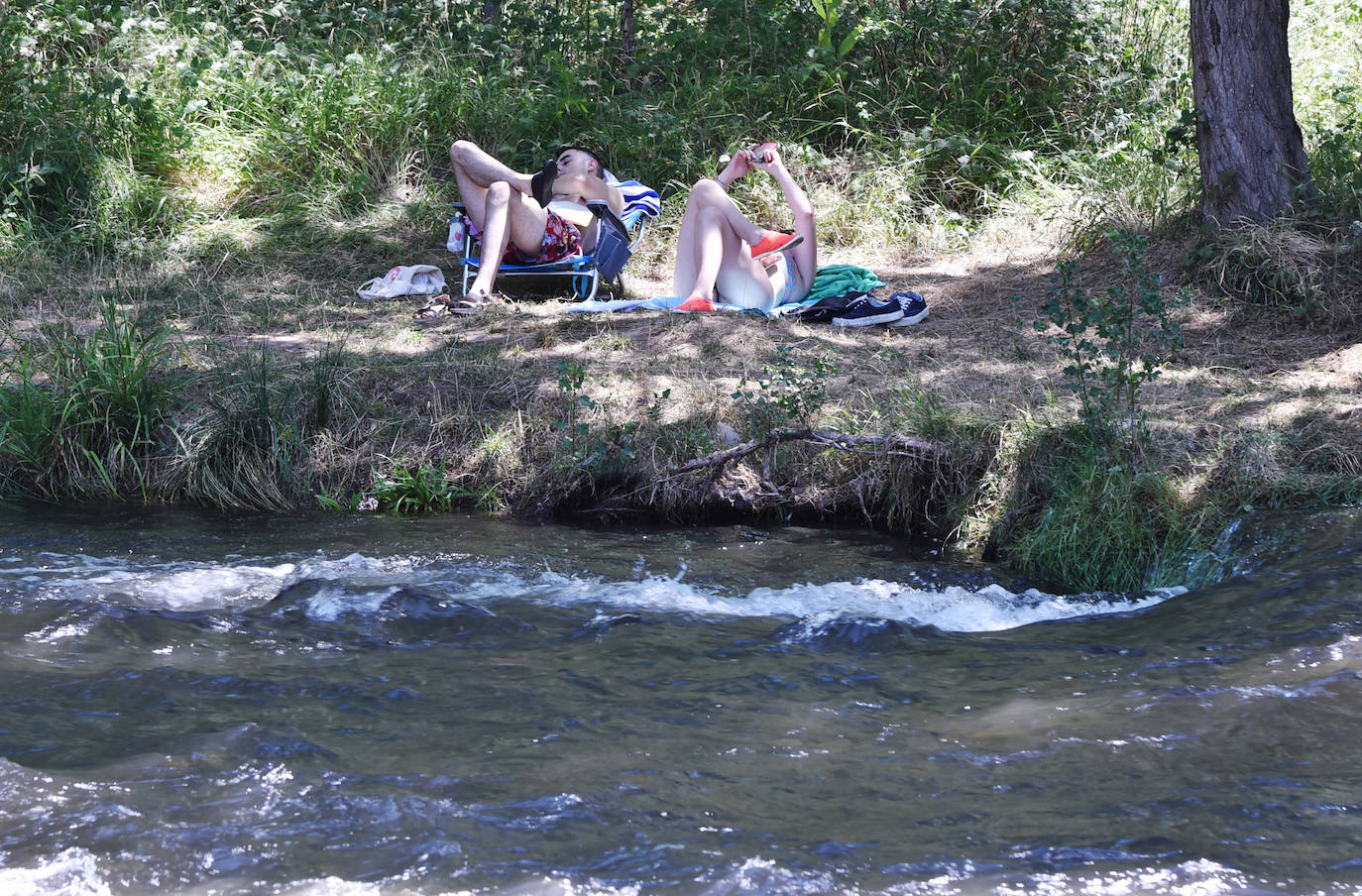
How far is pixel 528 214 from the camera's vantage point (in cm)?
645

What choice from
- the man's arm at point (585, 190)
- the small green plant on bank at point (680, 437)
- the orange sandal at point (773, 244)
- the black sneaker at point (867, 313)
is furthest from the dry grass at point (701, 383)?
the man's arm at point (585, 190)

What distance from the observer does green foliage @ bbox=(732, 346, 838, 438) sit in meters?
4.58

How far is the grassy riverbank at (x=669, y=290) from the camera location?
173 inches

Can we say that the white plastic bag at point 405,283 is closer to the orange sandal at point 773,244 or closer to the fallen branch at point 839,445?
the orange sandal at point 773,244

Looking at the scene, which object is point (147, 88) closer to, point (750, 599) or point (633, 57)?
point (633, 57)

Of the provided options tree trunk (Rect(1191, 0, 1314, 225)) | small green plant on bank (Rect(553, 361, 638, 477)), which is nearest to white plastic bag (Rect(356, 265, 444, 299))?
small green plant on bank (Rect(553, 361, 638, 477))

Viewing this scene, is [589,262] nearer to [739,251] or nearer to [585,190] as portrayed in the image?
[585,190]

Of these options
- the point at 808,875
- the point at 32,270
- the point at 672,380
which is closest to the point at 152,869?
the point at 808,875

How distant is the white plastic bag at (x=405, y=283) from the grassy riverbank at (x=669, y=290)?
0.12 meters

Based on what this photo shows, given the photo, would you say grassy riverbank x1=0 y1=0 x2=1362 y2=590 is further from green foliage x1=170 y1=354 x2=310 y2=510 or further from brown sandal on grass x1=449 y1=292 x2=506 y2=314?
brown sandal on grass x1=449 y1=292 x2=506 y2=314

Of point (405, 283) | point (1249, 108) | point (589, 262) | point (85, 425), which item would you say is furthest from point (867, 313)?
point (85, 425)

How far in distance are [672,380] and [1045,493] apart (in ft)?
5.35

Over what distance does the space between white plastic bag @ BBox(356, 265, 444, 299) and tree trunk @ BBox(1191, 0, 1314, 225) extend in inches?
162

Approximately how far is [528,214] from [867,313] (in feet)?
6.20
